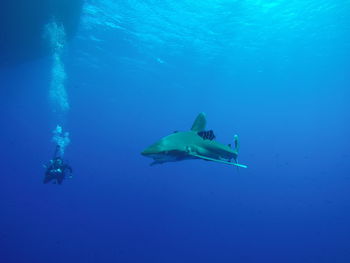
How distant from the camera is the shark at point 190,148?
5.17 m

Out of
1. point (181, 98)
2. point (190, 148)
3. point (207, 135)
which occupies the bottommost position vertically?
point (190, 148)

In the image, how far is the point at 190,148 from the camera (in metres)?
5.83

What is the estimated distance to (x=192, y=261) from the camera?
1219 inches

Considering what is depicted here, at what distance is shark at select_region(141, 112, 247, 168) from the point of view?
17.0 feet

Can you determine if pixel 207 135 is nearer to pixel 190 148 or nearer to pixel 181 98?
pixel 190 148

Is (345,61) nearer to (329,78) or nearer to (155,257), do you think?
(329,78)

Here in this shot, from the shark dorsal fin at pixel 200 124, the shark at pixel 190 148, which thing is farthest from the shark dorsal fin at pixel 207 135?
the shark dorsal fin at pixel 200 124

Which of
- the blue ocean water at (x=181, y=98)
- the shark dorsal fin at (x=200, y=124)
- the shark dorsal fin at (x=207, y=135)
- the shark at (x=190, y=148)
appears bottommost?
the shark at (x=190, y=148)

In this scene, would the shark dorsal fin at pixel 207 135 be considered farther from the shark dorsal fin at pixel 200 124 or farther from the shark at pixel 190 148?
the shark dorsal fin at pixel 200 124

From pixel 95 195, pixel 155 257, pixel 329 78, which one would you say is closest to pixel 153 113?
pixel 95 195

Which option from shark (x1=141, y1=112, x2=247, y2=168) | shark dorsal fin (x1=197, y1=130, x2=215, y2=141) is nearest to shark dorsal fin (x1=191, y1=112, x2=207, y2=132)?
shark (x1=141, y1=112, x2=247, y2=168)

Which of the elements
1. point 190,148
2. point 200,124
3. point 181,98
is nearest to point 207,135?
point 200,124

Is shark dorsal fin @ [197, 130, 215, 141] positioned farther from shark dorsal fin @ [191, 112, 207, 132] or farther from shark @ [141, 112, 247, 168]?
shark dorsal fin @ [191, 112, 207, 132]

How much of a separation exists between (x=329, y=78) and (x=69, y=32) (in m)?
43.5
